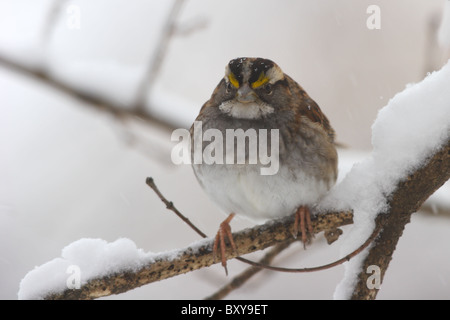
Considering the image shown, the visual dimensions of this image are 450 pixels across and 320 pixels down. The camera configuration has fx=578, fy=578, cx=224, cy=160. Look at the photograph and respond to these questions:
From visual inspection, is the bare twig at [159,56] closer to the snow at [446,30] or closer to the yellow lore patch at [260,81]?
the yellow lore patch at [260,81]

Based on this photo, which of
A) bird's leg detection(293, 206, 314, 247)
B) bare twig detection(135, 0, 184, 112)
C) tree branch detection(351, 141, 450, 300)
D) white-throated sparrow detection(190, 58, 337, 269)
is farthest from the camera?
bare twig detection(135, 0, 184, 112)

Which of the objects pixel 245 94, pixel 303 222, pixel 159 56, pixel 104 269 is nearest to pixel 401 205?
pixel 303 222

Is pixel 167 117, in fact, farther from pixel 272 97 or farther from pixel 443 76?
pixel 443 76

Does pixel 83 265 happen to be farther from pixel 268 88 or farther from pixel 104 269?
pixel 268 88

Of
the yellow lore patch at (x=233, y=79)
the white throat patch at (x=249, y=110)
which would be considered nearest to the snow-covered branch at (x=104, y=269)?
the white throat patch at (x=249, y=110)

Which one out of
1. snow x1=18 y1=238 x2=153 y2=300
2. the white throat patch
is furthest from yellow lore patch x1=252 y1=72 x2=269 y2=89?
snow x1=18 y1=238 x2=153 y2=300

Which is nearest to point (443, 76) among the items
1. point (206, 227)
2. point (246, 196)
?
point (246, 196)

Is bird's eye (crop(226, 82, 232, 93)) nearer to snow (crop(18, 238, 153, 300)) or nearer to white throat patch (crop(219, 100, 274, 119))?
white throat patch (crop(219, 100, 274, 119))
